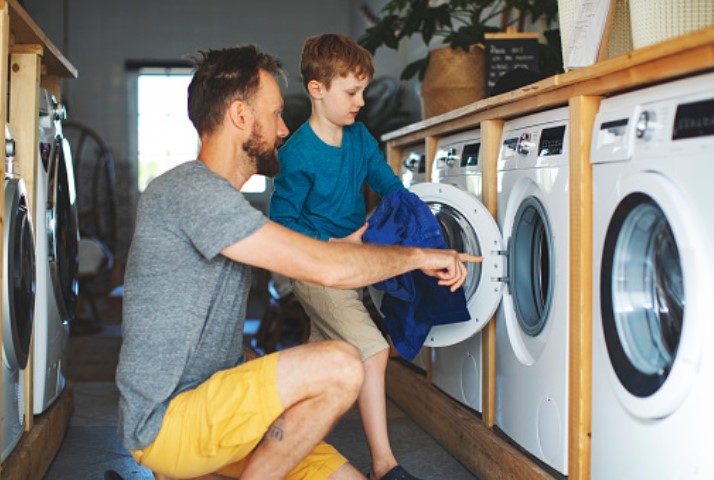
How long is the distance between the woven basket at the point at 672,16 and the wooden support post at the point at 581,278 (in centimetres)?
25

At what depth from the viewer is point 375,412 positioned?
258 centimetres

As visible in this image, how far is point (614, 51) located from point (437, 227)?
769 millimetres

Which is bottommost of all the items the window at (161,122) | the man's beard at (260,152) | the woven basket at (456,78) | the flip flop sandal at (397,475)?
the flip flop sandal at (397,475)

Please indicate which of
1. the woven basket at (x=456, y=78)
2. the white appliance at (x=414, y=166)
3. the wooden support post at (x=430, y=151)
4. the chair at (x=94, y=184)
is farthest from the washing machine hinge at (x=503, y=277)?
the chair at (x=94, y=184)

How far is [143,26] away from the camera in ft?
28.5

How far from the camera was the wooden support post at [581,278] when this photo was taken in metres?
2.09

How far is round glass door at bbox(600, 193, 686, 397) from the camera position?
177cm

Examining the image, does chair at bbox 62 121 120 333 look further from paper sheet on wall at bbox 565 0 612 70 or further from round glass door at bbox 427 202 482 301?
paper sheet on wall at bbox 565 0 612 70

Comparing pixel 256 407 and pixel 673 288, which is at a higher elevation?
pixel 673 288

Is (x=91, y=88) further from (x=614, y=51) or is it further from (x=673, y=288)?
(x=673, y=288)

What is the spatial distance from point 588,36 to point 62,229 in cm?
183

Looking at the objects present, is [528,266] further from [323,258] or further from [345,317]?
[323,258]

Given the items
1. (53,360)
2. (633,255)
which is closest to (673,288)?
(633,255)

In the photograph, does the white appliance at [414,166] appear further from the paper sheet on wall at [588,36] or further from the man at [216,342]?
the man at [216,342]
